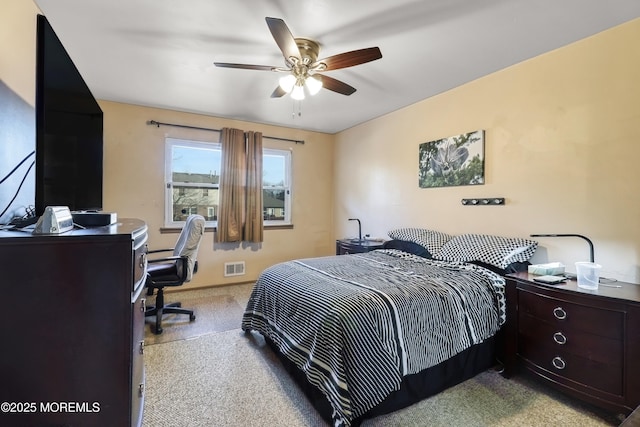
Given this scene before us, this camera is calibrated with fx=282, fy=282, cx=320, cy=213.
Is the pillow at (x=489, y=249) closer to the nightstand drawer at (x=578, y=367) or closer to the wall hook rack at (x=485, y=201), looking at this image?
the wall hook rack at (x=485, y=201)

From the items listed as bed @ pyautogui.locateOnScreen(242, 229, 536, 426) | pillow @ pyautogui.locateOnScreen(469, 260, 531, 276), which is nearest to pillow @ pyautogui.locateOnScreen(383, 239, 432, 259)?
bed @ pyautogui.locateOnScreen(242, 229, 536, 426)

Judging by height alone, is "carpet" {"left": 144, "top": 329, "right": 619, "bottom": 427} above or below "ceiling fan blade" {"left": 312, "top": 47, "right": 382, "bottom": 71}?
below

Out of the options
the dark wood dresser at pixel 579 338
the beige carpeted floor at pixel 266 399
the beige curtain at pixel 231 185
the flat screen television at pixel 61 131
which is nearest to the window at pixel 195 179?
the beige curtain at pixel 231 185

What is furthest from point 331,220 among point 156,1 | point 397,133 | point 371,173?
point 156,1

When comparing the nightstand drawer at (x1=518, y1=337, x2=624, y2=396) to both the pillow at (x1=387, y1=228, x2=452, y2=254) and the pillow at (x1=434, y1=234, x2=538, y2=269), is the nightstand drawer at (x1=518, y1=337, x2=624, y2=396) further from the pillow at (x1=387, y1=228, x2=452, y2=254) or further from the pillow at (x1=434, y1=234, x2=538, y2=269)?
the pillow at (x1=387, y1=228, x2=452, y2=254)

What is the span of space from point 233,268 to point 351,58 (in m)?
3.32

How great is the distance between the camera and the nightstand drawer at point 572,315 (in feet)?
5.25

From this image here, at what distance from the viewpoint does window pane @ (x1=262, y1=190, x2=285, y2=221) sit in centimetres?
453

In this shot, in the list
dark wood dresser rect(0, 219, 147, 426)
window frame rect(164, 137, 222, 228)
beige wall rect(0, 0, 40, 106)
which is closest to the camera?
dark wood dresser rect(0, 219, 147, 426)

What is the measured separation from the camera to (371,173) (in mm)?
4184

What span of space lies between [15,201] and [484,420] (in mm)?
2851

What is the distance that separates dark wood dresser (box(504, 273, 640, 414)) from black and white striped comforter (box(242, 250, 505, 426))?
184 millimetres

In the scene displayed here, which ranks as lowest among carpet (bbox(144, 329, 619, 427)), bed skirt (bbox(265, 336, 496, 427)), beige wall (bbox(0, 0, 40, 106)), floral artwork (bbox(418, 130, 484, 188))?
carpet (bbox(144, 329, 619, 427))

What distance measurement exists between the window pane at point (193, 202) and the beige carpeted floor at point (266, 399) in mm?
1988
